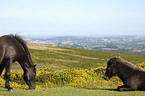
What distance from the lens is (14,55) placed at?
34.4 ft

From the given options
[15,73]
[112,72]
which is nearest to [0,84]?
[15,73]

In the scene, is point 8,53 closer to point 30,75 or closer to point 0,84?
point 30,75

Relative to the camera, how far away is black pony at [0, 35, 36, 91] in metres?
10.2

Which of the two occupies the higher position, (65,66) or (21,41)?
(21,41)

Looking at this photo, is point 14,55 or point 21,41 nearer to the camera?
point 14,55

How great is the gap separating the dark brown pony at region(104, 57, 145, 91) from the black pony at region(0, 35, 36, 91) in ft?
17.5

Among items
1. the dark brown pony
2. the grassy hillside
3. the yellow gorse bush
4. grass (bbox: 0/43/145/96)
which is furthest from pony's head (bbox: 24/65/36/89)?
→ the grassy hillside

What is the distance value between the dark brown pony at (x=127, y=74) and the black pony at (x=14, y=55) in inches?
210

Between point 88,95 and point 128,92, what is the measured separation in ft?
8.67

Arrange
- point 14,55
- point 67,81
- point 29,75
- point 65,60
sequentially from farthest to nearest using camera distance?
1. point 65,60
2. point 67,81
3. point 29,75
4. point 14,55

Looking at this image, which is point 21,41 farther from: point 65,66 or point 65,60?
point 65,60

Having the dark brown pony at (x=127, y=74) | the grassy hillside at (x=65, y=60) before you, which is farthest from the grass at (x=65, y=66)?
the dark brown pony at (x=127, y=74)

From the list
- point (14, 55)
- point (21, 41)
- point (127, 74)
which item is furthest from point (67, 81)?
point (14, 55)

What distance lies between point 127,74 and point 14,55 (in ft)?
24.4
